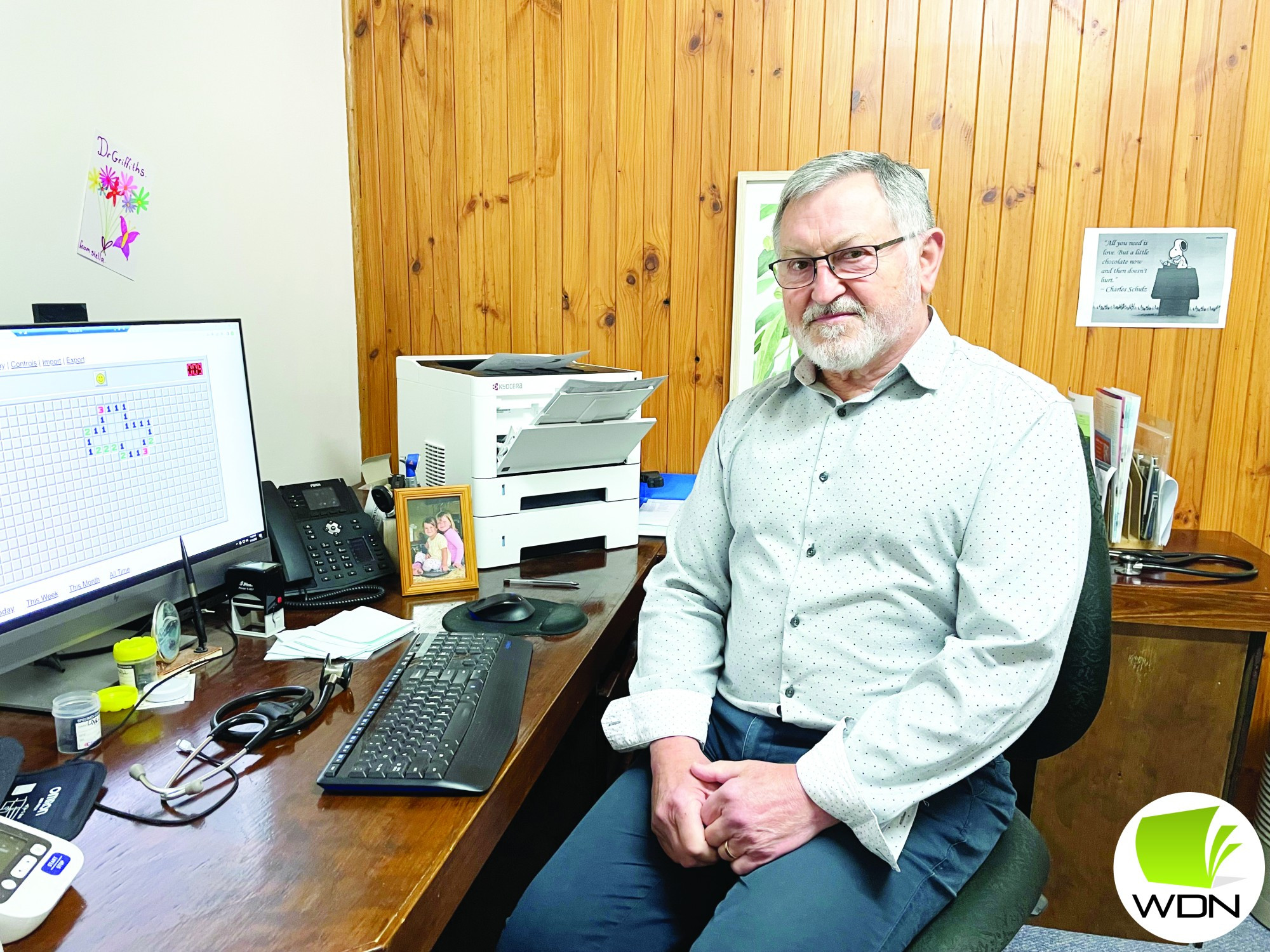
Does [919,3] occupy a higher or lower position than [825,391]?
higher

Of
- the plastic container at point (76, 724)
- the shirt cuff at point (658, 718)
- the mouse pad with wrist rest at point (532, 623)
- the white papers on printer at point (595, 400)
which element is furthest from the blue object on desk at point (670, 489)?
the plastic container at point (76, 724)

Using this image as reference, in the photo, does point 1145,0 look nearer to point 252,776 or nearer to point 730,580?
point 730,580

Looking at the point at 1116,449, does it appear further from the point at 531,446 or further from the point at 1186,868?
the point at 531,446

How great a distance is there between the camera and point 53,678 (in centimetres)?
121

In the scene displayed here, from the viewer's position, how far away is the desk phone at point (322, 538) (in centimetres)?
158

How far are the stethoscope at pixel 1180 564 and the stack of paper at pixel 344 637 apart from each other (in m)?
1.41

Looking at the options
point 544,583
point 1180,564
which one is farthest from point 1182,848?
point 544,583

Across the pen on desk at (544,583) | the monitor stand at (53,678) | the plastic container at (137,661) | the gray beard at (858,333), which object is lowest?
the pen on desk at (544,583)

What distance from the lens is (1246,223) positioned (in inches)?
81.0

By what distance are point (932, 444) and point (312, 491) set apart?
1.11 metres

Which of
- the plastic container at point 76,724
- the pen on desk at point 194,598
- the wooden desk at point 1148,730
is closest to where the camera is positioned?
the plastic container at point 76,724

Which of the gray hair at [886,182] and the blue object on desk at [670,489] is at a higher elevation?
the gray hair at [886,182]

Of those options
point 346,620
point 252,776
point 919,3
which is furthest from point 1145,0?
point 252,776

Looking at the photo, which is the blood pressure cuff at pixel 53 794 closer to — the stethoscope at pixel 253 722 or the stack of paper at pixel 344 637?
the stethoscope at pixel 253 722
